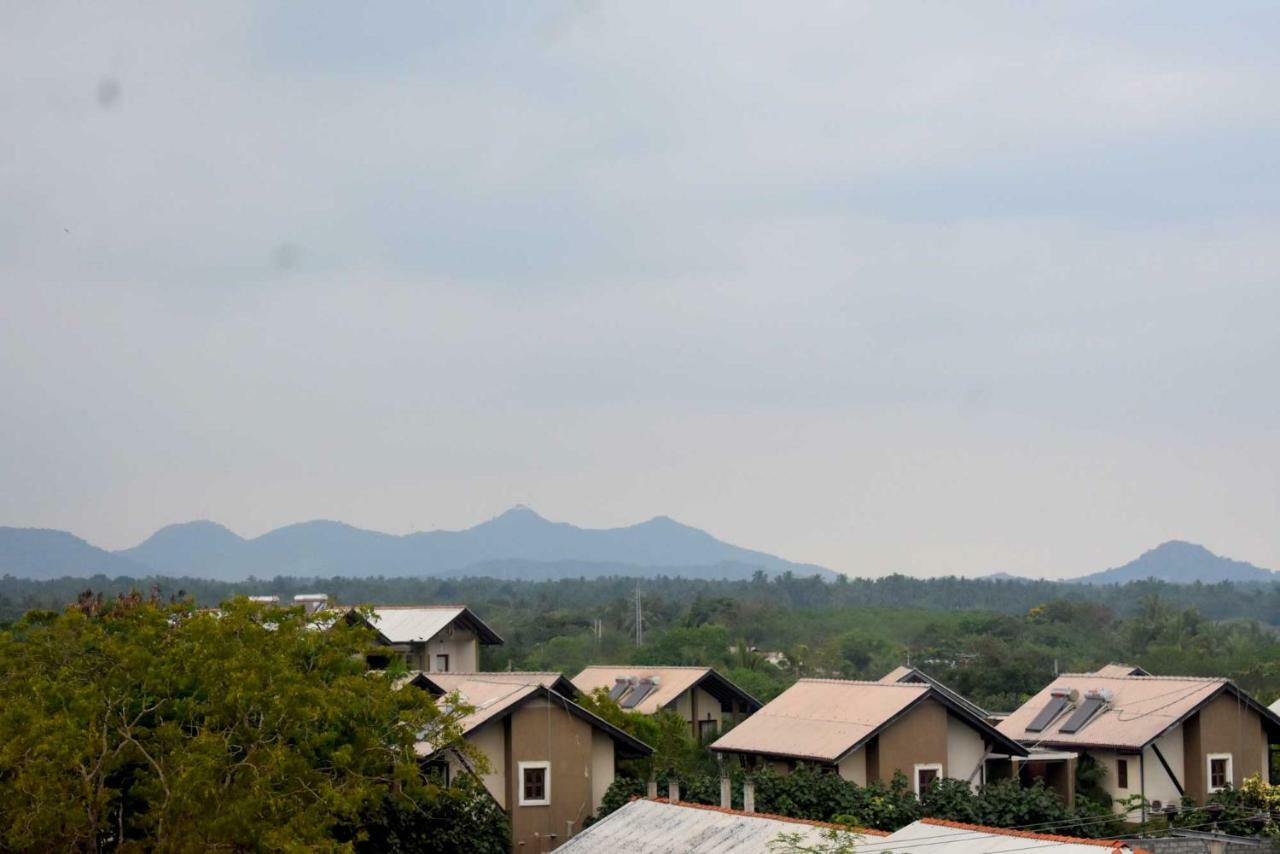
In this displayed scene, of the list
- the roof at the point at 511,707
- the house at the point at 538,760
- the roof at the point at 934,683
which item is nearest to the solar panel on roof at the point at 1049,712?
the roof at the point at 934,683

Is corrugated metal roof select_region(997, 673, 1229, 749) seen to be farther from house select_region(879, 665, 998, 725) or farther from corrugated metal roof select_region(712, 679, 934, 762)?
corrugated metal roof select_region(712, 679, 934, 762)

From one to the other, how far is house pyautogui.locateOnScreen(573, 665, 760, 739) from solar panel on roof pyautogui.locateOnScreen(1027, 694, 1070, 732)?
11.7 metres

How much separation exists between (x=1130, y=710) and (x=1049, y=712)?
242 cm

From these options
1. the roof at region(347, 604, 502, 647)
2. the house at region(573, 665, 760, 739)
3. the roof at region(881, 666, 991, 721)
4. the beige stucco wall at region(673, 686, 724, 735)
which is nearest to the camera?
A: the roof at region(881, 666, 991, 721)

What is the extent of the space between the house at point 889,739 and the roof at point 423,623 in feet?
60.2

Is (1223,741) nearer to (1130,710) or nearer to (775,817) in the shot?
(1130,710)

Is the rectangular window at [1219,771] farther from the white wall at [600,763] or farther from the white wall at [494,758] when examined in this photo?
the white wall at [494,758]

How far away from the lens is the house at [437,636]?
57.1m

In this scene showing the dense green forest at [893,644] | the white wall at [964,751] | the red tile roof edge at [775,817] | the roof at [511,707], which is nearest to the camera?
the red tile roof edge at [775,817]

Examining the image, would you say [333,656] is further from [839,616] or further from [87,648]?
[839,616]

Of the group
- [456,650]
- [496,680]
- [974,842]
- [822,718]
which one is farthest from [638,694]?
[974,842]

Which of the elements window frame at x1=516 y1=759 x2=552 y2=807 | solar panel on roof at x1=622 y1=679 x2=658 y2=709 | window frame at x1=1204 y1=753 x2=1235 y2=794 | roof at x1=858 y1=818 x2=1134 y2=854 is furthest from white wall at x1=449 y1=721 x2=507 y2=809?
window frame at x1=1204 y1=753 x2=1235 y2=794

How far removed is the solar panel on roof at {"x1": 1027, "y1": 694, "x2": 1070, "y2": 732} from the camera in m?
43.6

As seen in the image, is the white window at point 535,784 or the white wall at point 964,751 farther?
the white wall at point 964,751
